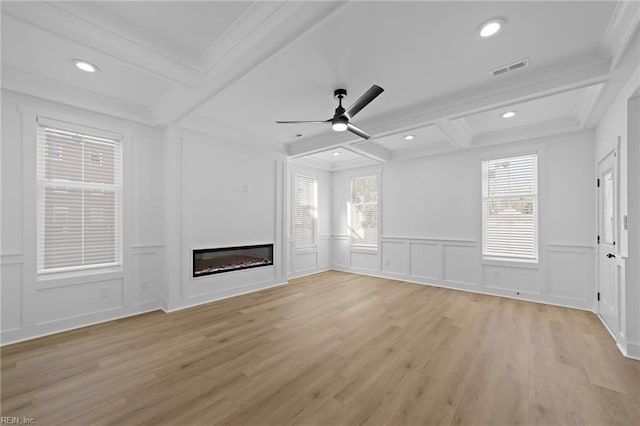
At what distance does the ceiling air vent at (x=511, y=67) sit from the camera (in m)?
2.64

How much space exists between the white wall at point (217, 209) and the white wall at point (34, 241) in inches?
9.0

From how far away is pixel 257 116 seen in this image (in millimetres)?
4082

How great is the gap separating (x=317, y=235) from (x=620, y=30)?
19.0 ft

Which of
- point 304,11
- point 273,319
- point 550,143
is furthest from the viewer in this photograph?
point 550,143

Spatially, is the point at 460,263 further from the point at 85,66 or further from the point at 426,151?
the point at 85,66

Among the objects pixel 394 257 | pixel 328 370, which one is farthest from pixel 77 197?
pixel 394 257

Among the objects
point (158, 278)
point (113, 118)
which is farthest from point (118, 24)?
point (158, 278)

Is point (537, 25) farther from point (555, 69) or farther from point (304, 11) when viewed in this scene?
point (304, 11)

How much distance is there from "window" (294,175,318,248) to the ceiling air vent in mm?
4448

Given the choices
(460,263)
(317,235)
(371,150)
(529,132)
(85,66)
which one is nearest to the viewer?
(85,66)

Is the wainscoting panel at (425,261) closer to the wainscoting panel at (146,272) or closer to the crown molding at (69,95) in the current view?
the wainscoting panel at (146,272)

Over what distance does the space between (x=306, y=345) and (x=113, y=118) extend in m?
3.90

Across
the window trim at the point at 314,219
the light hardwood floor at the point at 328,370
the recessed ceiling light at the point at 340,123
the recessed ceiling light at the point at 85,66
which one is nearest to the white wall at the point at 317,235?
the window trim at the point at 314,219

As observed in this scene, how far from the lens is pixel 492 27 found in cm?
217
